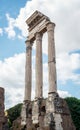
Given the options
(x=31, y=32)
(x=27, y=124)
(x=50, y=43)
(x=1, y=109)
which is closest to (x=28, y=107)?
(x=27, y=124)

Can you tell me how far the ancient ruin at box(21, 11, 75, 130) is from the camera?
20.1 m

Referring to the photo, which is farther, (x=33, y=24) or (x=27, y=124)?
(x=33, y=24)

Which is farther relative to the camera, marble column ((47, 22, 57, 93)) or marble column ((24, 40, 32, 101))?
marble column ((24, 40, 32, 101))

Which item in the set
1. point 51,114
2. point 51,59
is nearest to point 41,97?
point 51,114

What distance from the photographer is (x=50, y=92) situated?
2128 centimetres

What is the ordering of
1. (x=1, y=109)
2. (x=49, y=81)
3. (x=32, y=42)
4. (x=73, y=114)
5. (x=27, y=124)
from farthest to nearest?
(x=73, y=114) → (x=32, y=42) → (x=27, y=124) → (x=49, y=81) → (x=1, y=109)

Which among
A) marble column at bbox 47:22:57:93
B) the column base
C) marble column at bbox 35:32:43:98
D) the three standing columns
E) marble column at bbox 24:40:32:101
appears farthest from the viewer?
marble column at bbox 24:40:32:101

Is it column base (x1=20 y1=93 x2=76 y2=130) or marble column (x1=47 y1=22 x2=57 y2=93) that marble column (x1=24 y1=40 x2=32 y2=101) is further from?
marble column (x1=47 y1=22 x2=57 y2=93)

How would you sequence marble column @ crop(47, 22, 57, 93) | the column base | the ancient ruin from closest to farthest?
the column base, the ancient ruin, marble column @ crop(47, 22, 57, 93)

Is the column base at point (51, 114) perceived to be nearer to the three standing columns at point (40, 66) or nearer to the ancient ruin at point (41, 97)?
the ancient ruin at point (41, 97)

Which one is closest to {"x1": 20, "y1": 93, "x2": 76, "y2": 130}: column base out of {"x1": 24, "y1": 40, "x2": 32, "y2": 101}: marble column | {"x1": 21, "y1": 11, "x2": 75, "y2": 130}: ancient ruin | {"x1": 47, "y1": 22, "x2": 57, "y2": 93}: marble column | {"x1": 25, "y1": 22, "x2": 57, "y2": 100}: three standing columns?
{"x1": 21, "y1": 11, "x2": 75, "y2": 130}: ancient ruin

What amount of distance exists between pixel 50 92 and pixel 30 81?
551 cm

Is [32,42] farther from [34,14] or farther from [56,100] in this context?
[56,100]

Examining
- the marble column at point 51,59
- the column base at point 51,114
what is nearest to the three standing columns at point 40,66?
the marble column at point 51,59
